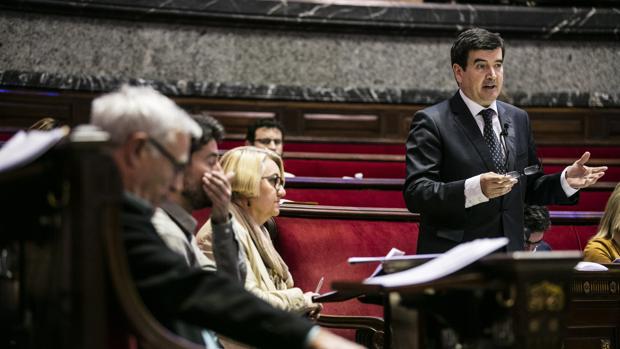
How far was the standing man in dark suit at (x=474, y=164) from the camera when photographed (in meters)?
2.45

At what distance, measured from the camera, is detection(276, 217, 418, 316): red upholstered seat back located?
3.12 metres

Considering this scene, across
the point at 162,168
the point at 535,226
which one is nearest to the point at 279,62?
the point at 535,226

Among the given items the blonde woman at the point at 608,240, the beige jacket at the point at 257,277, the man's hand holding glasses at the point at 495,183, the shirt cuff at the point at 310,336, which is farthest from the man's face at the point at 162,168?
the blonde woman at the point at 608,240

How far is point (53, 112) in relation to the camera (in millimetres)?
4551

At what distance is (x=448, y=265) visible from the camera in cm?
157

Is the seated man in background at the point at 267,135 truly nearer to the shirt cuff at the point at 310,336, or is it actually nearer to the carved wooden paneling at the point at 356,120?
the carved wooden paneling at the point at 356,120

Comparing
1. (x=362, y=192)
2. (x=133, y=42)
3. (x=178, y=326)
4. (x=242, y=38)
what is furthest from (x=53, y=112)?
(x=178, y=326)

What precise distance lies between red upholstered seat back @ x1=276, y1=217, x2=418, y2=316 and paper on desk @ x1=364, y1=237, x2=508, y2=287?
144 centimetres

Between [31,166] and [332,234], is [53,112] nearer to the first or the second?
[332,234]

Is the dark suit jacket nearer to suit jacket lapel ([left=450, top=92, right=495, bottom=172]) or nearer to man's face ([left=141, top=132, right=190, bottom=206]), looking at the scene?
man's face ([left=141, top=132, right=190, bottom=206])

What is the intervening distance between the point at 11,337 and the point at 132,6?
3.50 m

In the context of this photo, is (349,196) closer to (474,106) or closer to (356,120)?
(474,106)

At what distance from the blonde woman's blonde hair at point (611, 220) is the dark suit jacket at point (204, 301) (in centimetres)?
198

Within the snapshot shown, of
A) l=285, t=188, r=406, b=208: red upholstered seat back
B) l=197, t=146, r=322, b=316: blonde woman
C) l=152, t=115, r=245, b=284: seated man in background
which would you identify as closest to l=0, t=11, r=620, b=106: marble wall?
l=285, t=188, r=406, b=208: red upholstered seat back
